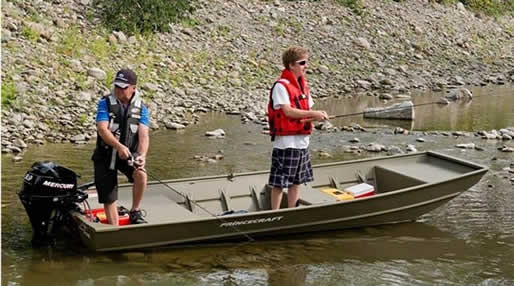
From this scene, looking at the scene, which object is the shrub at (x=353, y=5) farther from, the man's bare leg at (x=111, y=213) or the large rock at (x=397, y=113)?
the man's bare leg at (x=111, y=213)

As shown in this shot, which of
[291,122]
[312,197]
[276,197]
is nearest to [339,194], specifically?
[312,197]

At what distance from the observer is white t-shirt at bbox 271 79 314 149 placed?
8.02 metres

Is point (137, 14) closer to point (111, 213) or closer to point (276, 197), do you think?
point (276, 197)

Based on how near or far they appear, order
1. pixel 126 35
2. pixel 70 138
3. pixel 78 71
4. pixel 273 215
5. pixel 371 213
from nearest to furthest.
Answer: pixel 273 215 → pixel 371 213 → pixel 70 138 → pixel 78 71 → pixel 126 35

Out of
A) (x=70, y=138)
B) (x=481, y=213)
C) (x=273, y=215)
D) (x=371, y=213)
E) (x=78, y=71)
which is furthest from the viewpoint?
(x=78, y=71)

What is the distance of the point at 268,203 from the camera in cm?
942

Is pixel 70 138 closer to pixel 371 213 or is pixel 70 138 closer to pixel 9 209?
pixel 9 209

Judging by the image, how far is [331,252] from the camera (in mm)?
8297

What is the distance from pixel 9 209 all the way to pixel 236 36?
12.1 meters

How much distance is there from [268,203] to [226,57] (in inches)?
405

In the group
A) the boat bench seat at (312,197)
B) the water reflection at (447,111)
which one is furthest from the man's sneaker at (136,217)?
the water reflection at (447,111)

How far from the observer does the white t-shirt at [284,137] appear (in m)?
8.02

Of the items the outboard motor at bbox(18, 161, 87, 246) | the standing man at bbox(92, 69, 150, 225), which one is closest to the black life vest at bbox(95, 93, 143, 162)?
the standing man at bbox(92, 69, 150, 225)

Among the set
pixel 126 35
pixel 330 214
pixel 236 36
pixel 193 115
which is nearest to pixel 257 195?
pixel 330 214
